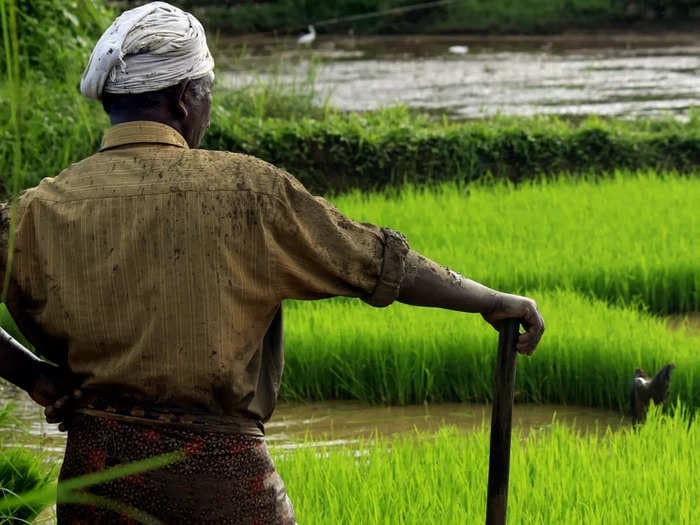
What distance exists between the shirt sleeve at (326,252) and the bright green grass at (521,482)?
1037mm

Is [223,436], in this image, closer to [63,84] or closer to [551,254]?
[551,254]

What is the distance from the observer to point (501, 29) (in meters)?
21.6

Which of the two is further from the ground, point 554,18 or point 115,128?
point 115,128

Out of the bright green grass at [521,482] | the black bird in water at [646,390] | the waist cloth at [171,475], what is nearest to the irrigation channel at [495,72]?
the black bird in water at [646,390]

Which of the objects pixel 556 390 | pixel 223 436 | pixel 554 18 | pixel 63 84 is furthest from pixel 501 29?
pixel 223 436

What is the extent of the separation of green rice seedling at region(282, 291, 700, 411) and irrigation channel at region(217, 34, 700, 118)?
5.67 meters

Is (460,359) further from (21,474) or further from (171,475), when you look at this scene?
(171,475)

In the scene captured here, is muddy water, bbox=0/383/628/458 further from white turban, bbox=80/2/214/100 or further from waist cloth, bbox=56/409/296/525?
white turban, bbox=80/2/214/100

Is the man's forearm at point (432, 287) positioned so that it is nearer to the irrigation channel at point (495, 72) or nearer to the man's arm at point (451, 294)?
the man's arm at point (451, 294)

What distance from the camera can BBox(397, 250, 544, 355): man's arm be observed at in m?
2.32

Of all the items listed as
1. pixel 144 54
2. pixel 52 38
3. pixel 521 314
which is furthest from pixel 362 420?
pixel 52 38

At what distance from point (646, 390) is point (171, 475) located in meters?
2.61

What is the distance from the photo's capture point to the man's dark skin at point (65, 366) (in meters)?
2.30

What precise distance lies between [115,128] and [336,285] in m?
0.43
